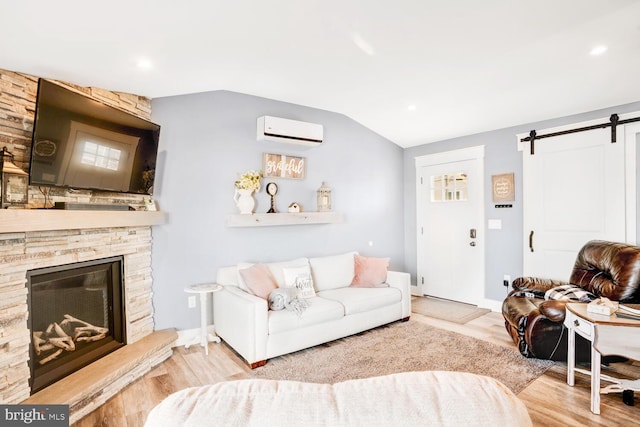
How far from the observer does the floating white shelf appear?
3508mm

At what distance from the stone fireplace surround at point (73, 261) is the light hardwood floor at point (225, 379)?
0.12 m

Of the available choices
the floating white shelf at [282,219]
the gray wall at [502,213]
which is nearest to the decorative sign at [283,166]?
the floating white shelf at [282,219]

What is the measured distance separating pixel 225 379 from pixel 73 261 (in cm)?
143

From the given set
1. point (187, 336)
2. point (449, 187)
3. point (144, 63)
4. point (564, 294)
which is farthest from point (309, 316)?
point (449, 187)

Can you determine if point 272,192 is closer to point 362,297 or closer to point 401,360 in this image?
point 362,297

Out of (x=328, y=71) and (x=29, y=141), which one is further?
(x=328, y=71)

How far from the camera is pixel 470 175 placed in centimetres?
462

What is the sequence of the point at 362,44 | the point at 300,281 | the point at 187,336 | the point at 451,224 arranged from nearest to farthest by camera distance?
the point at 362,44, the point at 187,336, the point at 300,281, the point at 451,224

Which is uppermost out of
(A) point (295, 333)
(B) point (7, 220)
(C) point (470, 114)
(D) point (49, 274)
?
(C) point (470, 114)

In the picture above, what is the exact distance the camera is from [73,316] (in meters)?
2.56

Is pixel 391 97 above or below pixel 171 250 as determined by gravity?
above

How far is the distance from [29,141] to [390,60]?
109 inches

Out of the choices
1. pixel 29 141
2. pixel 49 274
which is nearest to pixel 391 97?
pixel 29 141

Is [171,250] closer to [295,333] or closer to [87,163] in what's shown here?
[87,163]
